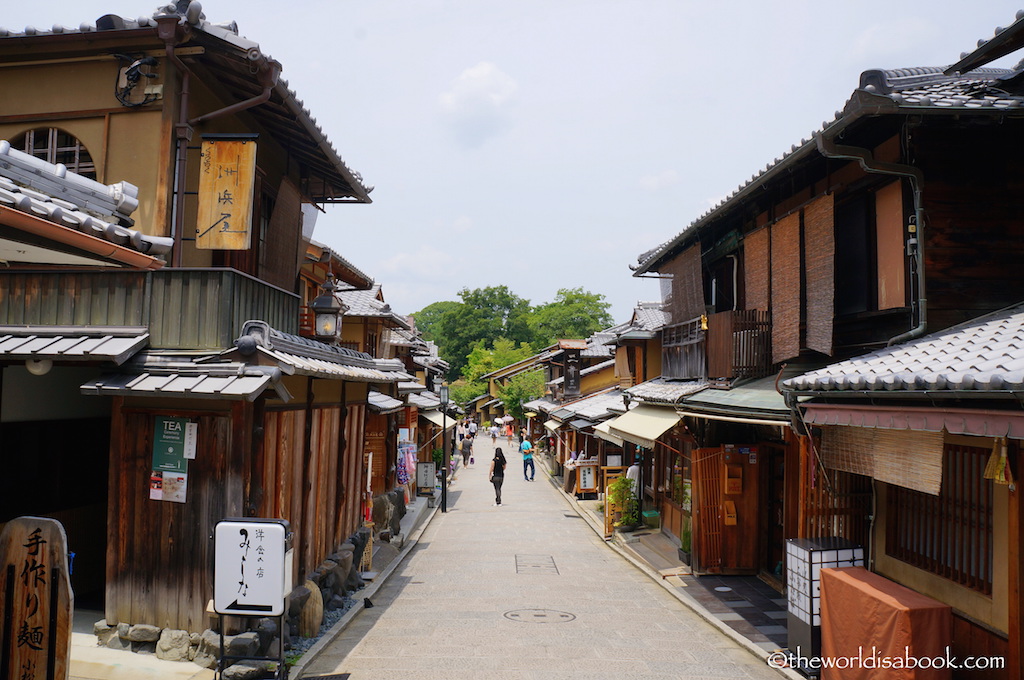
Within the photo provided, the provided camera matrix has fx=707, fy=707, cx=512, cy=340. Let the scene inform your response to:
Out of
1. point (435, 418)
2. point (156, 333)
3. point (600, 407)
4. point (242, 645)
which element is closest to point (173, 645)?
point (242, 645)

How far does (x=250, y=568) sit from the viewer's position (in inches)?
352

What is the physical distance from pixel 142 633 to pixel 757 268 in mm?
12662

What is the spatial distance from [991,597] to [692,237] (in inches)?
475

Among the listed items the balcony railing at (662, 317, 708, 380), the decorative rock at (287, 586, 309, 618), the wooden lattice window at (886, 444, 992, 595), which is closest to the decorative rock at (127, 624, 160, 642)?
the decorative rock at (287, 586, 309, 618)

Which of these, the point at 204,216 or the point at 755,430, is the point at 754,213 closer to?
the point at 755,430

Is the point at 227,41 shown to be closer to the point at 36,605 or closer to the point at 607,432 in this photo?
the point at 36,605

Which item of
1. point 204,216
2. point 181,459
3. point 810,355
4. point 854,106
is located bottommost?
point 181,459

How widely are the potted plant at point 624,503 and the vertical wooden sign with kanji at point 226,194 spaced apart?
15732mm

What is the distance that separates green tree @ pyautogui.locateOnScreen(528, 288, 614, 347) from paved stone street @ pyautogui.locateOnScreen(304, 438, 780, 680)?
77.5m

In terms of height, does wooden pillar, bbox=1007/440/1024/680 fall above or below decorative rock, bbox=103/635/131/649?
above

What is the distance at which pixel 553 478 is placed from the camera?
42.4 meters

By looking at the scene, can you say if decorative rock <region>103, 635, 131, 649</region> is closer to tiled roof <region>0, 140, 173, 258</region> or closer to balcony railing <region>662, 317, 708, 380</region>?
tiled roof <region>0, 140, 173, 258</region>

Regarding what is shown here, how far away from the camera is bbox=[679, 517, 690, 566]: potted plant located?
55.8ft

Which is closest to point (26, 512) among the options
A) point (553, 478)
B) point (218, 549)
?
point (218, 549)
